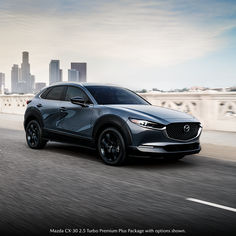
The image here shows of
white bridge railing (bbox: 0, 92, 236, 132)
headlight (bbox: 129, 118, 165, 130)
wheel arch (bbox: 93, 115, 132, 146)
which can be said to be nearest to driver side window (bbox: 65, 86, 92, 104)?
wheel arch (bbox: 93, 115, 132, 146)

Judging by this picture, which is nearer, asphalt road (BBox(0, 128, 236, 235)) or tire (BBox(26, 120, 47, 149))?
asphalt road (BBox(0, 128, 236, 235))

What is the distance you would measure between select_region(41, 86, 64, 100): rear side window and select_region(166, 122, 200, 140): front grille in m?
3.02

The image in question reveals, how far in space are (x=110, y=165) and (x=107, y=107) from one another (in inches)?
42.7

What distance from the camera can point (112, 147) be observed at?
8203mm

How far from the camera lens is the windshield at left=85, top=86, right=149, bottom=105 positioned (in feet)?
29.5

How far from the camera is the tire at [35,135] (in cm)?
1024

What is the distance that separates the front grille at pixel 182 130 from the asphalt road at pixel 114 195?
1.97ft

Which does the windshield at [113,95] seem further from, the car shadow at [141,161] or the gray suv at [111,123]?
the car shadow at [141,161]

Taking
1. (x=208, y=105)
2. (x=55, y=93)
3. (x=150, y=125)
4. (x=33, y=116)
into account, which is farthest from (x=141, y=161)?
(x=208, y=105)

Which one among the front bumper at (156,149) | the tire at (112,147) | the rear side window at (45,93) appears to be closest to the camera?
the front bumper at (156,149)

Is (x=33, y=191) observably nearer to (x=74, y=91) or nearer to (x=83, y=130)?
(x=83, y=130)

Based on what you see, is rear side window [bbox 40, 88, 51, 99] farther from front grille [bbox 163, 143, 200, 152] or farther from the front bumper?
front grille [bbox 163, 143, 200, 152]

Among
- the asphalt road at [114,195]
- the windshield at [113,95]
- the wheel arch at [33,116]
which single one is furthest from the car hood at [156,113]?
the wheel arch at [33,116]

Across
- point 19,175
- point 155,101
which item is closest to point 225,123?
point 155,101
